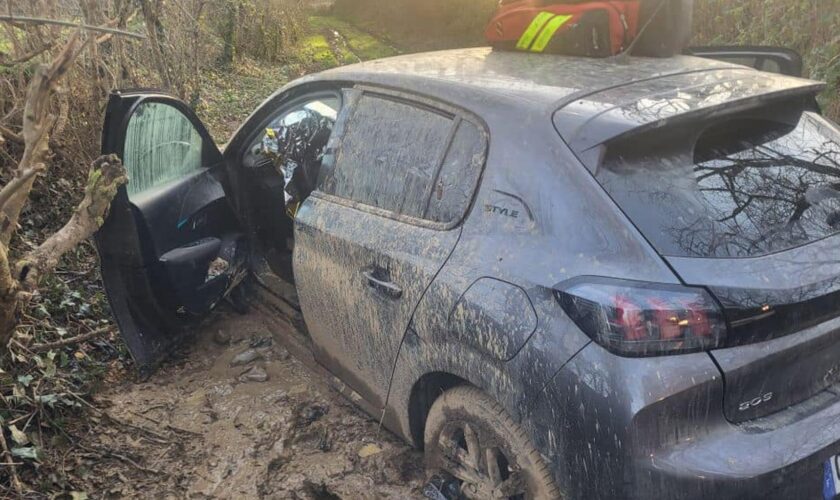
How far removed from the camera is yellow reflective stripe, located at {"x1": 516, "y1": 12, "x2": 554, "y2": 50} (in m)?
3.21

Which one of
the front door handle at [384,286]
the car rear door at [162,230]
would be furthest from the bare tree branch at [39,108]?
the front door handle at [384,286]

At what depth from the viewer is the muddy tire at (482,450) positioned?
2.14 m

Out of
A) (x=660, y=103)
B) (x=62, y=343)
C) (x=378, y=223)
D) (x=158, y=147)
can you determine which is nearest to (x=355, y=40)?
(x=158, y=147)

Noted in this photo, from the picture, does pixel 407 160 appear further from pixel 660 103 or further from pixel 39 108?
pixel 39 108

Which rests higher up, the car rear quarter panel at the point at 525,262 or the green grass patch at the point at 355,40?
the car rear quarter panel at the point at 525,262

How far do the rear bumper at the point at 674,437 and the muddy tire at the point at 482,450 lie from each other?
0.22m

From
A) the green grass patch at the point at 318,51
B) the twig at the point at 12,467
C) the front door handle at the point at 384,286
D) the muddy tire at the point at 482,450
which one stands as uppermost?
the front door handle at the point at 384,286

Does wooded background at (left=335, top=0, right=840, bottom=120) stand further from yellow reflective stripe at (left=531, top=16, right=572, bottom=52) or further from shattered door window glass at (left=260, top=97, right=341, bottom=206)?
shattered door window glass at (left=260, top=97, right=341, bottom=206)

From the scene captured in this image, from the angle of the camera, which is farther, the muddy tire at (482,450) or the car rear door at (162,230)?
the car rear door at (162,230)

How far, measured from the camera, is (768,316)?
190 cm

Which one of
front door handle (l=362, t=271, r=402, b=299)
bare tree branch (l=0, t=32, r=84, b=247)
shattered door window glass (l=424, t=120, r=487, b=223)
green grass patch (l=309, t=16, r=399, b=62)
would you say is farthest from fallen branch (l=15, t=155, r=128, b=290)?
green grass patch (l=309, t=16, r=399, b=62)

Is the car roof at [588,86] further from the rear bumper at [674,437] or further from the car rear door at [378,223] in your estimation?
the rear bumper at [674,437]

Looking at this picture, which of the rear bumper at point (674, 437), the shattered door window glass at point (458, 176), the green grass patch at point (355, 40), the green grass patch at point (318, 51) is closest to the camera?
the rear bumper at point (674, 437)

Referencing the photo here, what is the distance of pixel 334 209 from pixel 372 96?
0.52 meters
